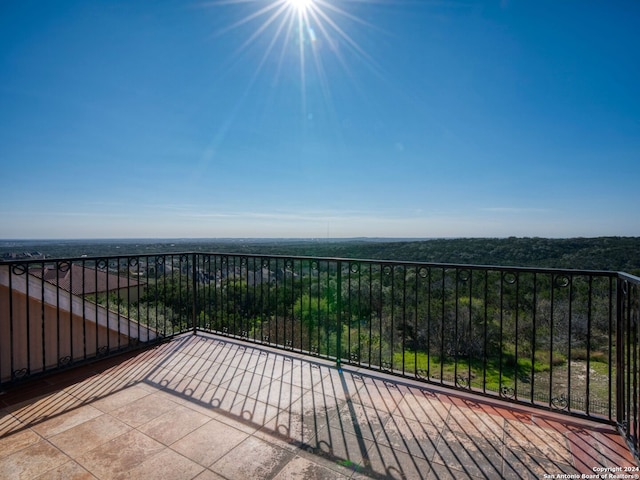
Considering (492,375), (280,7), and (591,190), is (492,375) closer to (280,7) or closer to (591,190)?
(591,190)

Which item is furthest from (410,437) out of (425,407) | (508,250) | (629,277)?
(508,250)

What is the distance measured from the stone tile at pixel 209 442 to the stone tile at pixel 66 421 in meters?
0.81

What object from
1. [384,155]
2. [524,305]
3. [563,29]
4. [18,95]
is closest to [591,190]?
[524,305]

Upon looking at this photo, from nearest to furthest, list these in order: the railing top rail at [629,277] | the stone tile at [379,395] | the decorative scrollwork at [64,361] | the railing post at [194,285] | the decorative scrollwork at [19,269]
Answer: the railing top rail at [629,277], the stone tile at [379,395], the decorative scrollwork at [19,269], the decorative scrollwork at [64,361], the railing post at [194,285]

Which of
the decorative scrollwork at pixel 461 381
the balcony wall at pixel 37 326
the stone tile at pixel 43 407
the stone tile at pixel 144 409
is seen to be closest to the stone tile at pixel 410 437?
the decorative scrollwork at pixel 461 381

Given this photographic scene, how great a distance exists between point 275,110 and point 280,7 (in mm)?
2718

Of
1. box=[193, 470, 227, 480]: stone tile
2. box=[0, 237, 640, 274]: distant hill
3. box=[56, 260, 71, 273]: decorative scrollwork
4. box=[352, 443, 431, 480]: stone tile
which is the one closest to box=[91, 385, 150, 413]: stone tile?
box=[193, 470, 227, 480]: stone tile

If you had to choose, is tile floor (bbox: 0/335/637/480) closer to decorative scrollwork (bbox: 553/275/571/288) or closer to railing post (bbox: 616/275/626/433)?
railing post (bbox: 616/275/626/433)

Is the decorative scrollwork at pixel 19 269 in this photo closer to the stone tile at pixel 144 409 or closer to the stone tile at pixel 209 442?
the stone tile at pixel 144 409

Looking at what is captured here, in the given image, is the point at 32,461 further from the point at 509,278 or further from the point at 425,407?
the point at 509,278

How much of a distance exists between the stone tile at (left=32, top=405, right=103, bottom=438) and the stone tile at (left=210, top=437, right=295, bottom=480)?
1.16 metres

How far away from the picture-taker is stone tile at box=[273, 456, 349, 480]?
5.06 feet

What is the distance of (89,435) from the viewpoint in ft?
6.31

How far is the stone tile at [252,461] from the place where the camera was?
158 centimetres
